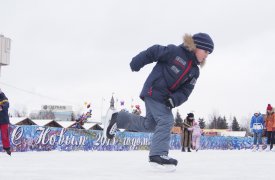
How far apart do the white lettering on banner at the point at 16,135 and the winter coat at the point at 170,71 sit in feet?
25.1

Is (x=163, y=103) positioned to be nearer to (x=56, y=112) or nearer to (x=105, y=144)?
(x=105, y=144)

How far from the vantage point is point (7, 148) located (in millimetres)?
8219

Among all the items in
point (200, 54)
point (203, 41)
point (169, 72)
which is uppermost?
point (203, 41)

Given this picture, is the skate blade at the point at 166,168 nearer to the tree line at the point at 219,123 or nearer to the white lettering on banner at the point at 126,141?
the white lettering on banner at the point at 126,141

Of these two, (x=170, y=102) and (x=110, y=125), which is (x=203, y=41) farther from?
(x=110, y=125)

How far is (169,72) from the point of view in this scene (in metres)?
4.25

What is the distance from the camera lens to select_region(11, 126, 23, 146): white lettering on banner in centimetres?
1126

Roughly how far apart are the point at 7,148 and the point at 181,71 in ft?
16.6

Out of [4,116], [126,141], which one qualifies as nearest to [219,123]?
[126,141]

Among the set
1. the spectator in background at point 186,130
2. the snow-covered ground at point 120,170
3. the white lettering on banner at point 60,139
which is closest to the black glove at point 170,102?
the snow-covered ground at point 120,170

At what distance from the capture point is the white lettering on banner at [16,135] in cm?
1126

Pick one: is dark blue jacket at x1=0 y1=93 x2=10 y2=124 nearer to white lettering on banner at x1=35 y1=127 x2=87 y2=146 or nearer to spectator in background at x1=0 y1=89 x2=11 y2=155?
spectator in background at x1=0 y1=89 x2=11 y2=155

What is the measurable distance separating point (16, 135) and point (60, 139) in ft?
6.06

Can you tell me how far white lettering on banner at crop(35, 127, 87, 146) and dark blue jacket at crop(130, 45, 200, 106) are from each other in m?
8.28
